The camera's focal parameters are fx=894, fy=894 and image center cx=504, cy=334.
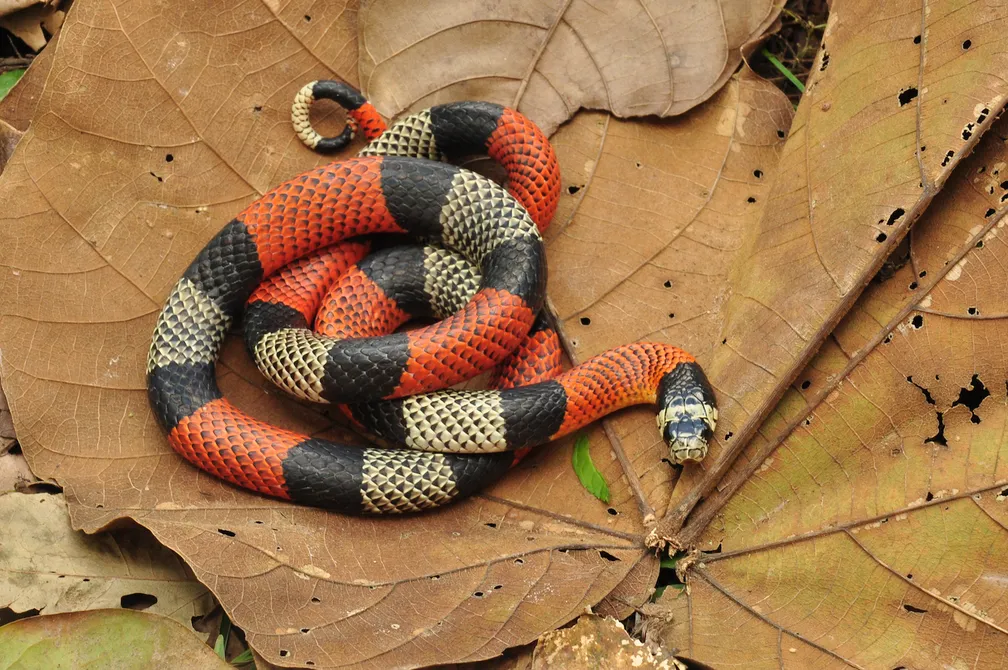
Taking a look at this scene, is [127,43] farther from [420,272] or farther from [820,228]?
[820,228]

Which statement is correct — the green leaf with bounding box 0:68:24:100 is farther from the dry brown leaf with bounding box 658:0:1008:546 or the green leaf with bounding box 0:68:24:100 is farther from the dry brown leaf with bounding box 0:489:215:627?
the dry brown leaf with bounding box 658:0:1008:546

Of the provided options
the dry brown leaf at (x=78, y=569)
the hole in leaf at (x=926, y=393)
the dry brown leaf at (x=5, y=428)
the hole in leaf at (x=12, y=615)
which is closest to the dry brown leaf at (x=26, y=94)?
the dry brown leaf at (x=5, y=428)

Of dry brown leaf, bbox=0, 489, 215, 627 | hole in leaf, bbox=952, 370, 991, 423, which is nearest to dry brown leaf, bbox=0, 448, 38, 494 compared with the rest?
dry brown leaf, bbox=0, 489, 215, 627

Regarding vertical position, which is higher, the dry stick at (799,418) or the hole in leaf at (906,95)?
the hole in leaf at (906,95)

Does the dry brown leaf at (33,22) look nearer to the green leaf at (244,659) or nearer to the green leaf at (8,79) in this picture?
the green leaf at (8,79)

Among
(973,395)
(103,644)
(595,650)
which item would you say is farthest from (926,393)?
(103,644)

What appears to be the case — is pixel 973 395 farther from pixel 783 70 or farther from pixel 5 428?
pixel 5 428

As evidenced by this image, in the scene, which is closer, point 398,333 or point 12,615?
point 12,615
